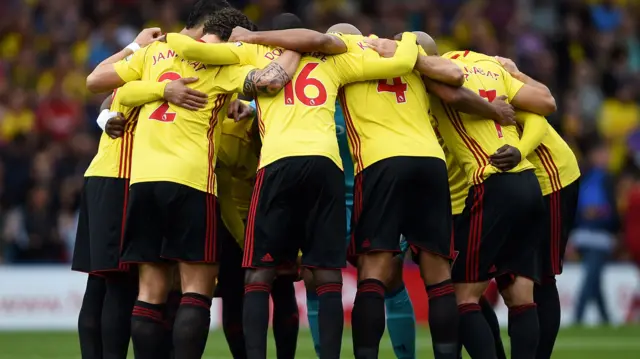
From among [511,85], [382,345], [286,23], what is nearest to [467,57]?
[511,85]

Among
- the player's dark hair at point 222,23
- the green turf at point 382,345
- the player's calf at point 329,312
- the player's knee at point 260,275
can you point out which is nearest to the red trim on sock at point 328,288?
the player's calf at point 329,312

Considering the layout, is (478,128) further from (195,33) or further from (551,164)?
(195,33)

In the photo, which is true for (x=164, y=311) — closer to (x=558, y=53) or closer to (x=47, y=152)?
(x=47, y=152)

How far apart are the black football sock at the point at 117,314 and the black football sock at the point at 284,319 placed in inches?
47.3

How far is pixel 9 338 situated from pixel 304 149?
26.3 ft

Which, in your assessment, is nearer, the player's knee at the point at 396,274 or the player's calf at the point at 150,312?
the player's calf at the point at 150,312

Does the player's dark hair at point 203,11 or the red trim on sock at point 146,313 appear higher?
the player's dark hair at point 203,11

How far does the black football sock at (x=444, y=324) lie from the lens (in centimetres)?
855

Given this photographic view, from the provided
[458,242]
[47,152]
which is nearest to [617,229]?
[47,152]

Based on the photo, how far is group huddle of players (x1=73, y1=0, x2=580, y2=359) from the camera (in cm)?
850

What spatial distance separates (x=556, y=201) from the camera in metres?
9.66

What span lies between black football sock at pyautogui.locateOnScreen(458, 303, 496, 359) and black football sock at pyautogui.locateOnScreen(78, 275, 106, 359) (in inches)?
100

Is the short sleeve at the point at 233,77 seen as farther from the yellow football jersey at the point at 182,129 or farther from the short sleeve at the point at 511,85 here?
the short sleeve at the point at 511,85

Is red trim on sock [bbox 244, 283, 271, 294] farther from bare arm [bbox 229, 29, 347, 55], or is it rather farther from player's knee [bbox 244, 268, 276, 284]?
bare arm [bbox 229, 29, 347, 55]
